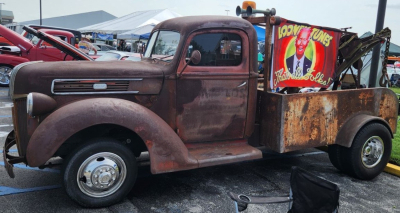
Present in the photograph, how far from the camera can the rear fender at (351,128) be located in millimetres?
4547

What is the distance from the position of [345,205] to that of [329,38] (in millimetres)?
2176

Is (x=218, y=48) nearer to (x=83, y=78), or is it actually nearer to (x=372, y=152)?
(x=83, y=78)

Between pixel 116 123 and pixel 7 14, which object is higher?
pixel 7 14

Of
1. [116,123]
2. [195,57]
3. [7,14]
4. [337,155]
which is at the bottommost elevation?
[337,155]

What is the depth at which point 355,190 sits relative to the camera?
441cm

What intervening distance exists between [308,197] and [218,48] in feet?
7.10

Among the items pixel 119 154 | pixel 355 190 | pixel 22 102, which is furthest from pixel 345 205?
pixel 22 102

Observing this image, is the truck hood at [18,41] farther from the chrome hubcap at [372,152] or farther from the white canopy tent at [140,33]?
the chrome hubcap at [372,152]

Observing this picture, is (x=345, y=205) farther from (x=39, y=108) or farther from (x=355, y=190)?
(x=39, y=108)

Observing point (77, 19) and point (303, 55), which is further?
point (77, 19)

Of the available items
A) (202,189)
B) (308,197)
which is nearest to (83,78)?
(202,189)

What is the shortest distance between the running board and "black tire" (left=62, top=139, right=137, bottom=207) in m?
0.77

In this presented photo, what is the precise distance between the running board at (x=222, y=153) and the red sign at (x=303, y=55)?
87 centimetres

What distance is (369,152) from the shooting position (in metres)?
4.82
